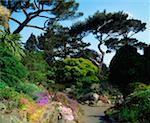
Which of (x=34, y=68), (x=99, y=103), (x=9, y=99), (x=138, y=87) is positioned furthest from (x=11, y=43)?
(x=99, y=103)

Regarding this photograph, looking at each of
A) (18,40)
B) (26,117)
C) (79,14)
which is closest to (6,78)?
(26,117)

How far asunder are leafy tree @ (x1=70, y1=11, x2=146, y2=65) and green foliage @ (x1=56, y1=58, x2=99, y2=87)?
37.0 feet

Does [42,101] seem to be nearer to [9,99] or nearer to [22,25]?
[9,99]

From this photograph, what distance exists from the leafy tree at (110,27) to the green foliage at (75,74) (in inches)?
444

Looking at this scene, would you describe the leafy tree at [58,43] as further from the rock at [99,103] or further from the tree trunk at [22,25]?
the rock at [99,103]

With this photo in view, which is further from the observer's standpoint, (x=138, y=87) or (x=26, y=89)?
(x=138, y=87)

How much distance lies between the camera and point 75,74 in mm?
37062

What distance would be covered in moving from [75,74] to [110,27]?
1324 centimetres

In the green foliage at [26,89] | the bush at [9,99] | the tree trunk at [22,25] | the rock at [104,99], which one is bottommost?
the bush at [9,99]

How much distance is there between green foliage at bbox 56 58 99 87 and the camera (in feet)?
121

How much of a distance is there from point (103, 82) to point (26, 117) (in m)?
26.1

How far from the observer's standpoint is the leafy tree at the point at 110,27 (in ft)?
159

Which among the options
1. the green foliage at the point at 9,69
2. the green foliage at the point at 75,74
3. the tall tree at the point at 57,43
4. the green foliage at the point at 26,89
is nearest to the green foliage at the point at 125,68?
the green foliage at the point at 75,74

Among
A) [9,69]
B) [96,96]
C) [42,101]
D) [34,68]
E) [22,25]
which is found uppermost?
[22,25]
